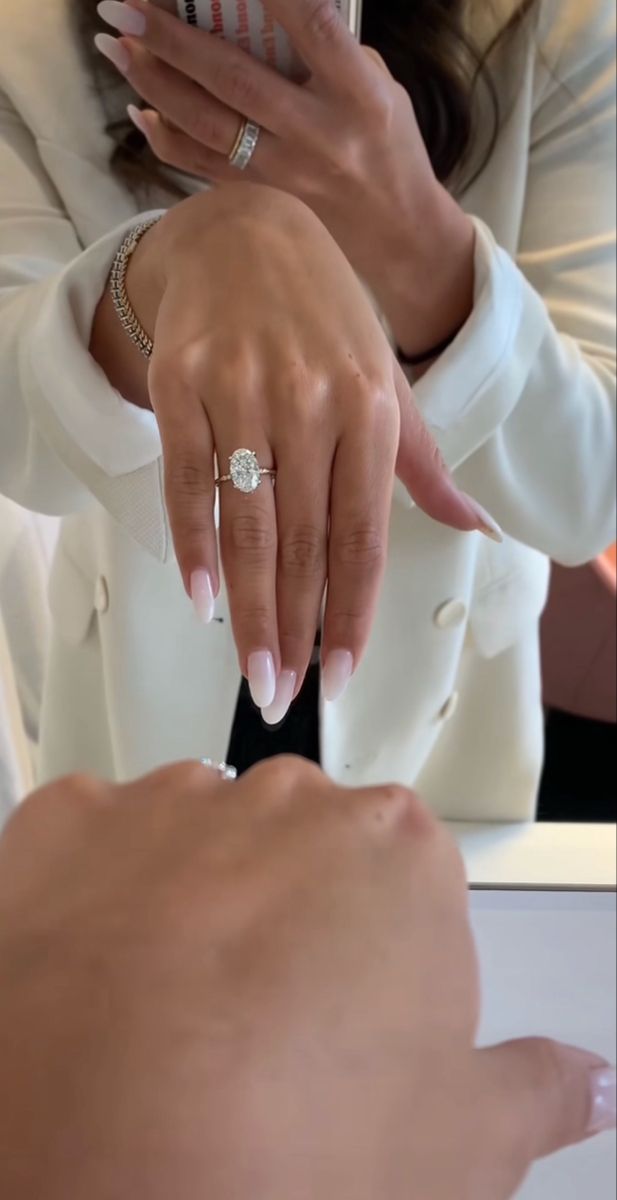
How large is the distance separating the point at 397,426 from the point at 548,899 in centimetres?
17

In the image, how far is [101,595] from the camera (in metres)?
0.38

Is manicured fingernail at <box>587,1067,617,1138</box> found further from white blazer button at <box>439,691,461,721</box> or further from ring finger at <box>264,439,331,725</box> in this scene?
white blazer button at <box>439,691,461,721</box>

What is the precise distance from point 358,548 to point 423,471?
0.15ft

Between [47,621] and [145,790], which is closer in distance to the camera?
[145,790]

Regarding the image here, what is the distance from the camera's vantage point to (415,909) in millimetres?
143

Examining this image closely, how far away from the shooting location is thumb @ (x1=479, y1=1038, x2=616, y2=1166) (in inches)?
5.7

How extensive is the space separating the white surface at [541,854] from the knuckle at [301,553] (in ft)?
0.28

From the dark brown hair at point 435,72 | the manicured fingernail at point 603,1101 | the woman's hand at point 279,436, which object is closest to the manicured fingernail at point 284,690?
the woman's hand at point 279,436

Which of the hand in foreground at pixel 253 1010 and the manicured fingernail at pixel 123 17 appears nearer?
the hand in foreground at pixel 253 1010

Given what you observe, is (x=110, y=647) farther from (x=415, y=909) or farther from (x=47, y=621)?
(x=415, y=909)

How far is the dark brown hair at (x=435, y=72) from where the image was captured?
1.17 feet

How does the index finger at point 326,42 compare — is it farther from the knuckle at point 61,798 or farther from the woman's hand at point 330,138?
the knuckle at point 61,798

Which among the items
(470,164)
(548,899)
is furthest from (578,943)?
(470,164)

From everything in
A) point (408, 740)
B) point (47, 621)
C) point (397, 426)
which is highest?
point (397, 426)
